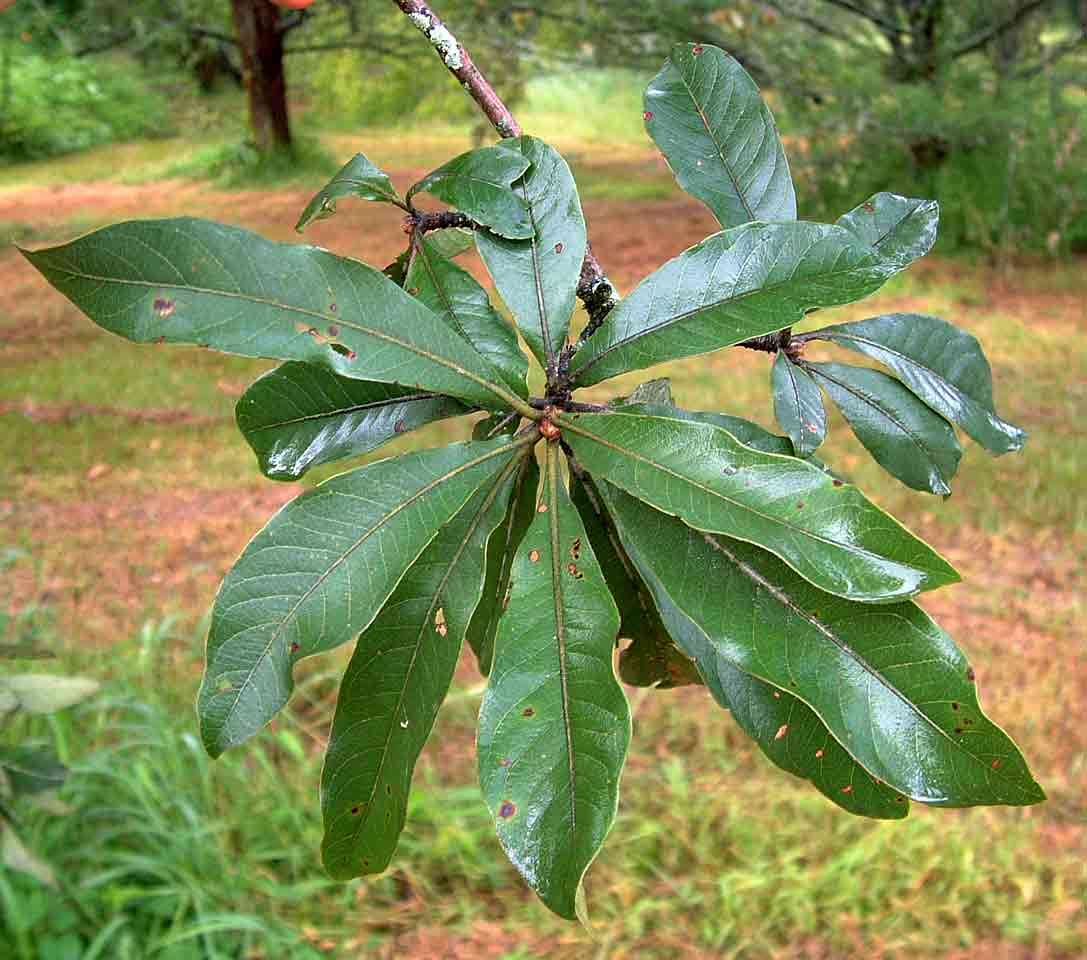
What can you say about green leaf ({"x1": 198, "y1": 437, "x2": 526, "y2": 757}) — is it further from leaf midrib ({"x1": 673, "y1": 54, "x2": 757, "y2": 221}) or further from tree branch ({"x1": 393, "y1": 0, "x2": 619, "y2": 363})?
leaf midrib ({"x1": 673, "y1": 54, "x2": 757, "y2": 221})

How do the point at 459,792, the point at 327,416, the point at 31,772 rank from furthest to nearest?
the point at 459,792
the point at 31,772
the point at 327,416

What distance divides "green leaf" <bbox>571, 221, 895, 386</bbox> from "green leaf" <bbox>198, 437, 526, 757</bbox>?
0.38ft

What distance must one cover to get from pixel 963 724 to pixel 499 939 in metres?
1.62

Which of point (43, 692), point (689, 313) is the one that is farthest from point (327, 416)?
point (43, 692)

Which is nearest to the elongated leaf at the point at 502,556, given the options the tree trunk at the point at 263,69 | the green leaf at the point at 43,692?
the green leaf at the point at 43,692

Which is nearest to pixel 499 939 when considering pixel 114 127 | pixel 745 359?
pixel 745 359

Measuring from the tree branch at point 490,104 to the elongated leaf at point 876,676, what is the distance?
18 centimetres

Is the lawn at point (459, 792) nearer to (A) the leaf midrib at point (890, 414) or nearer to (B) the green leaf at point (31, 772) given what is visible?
(B) the green leaf at point (31, 772)

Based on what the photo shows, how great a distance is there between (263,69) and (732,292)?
7.09 metres

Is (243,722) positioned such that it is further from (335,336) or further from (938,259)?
(938,259)

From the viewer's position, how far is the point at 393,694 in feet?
1.77

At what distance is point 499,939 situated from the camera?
6.28 feet

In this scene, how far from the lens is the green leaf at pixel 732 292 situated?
0.53m

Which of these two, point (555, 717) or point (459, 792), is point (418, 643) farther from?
point (459, 792)
